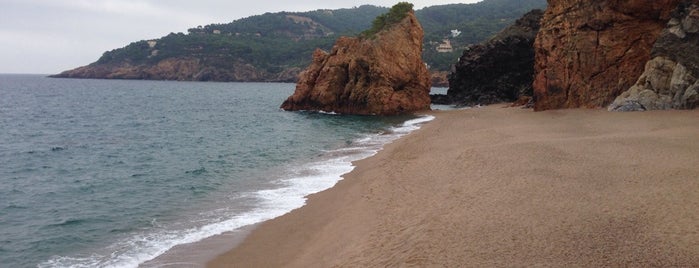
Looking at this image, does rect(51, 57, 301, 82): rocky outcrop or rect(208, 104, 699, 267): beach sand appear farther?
rect(51, 57, 301, 82): rocky outcrop

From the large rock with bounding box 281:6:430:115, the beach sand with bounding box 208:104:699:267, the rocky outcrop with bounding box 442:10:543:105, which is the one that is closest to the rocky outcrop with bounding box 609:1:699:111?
the beach sand with bounding box 208:104:699:267

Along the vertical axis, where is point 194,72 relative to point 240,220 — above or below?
above

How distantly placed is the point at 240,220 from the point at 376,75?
39.7 metres

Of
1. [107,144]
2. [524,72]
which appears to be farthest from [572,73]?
[107,144]

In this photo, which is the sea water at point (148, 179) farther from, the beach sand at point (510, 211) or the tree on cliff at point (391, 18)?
the tree on cliff at point (391, 18)

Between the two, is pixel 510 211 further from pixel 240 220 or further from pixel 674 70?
pixel 674 70

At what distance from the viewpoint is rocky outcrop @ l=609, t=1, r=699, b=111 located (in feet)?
100

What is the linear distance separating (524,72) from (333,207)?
51195 mm

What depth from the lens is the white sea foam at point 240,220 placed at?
12586 millimetres

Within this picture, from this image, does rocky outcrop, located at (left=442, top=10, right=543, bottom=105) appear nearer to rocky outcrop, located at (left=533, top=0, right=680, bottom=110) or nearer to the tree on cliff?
the tree on cliff

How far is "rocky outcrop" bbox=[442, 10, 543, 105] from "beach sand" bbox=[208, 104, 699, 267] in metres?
39.7

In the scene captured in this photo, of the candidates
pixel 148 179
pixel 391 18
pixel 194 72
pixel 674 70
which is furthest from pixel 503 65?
pixel 194 72

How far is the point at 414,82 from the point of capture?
185ft

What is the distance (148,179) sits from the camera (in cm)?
2217
